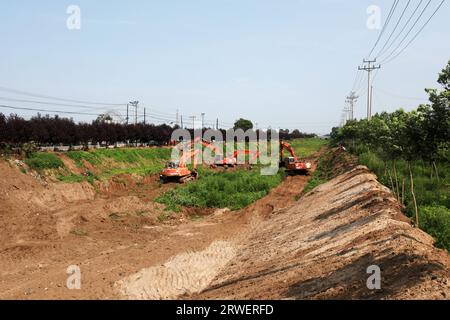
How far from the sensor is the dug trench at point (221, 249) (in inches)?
348

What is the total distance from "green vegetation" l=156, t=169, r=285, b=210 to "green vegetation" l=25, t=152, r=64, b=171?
27.6ft

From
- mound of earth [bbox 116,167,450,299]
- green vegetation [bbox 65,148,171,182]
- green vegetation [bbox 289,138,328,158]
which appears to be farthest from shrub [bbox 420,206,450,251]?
green vegetation [bbox 289,138,328,158]

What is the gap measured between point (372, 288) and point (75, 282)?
7.37 metres

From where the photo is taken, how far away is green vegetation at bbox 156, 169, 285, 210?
2409 centimetres

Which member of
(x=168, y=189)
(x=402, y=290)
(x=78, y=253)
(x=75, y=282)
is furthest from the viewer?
(x=168, y=189)

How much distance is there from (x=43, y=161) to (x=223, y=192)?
37.9ft

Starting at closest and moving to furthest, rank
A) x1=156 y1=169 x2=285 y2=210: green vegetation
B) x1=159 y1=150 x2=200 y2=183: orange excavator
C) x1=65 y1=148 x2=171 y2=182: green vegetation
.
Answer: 1. x1=156 y1=169 x2=285 y2=210: green vegetation
2. x1=159 y1=150 x2=200 y2=183: orange excavator
3. x1=65 y1=148 x2=171 y2=182: green vegetation

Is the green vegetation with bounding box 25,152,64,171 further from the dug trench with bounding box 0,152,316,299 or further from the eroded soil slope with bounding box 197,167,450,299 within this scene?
the eroded soil slope with bounding box 197,167,450,299

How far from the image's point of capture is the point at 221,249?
15719mm

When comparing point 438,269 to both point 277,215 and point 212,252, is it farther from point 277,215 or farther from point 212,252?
point 277,215

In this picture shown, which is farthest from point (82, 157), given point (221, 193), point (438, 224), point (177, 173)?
point (438, 224)

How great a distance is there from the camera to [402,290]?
730 cm

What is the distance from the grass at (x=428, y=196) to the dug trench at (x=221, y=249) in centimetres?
46
